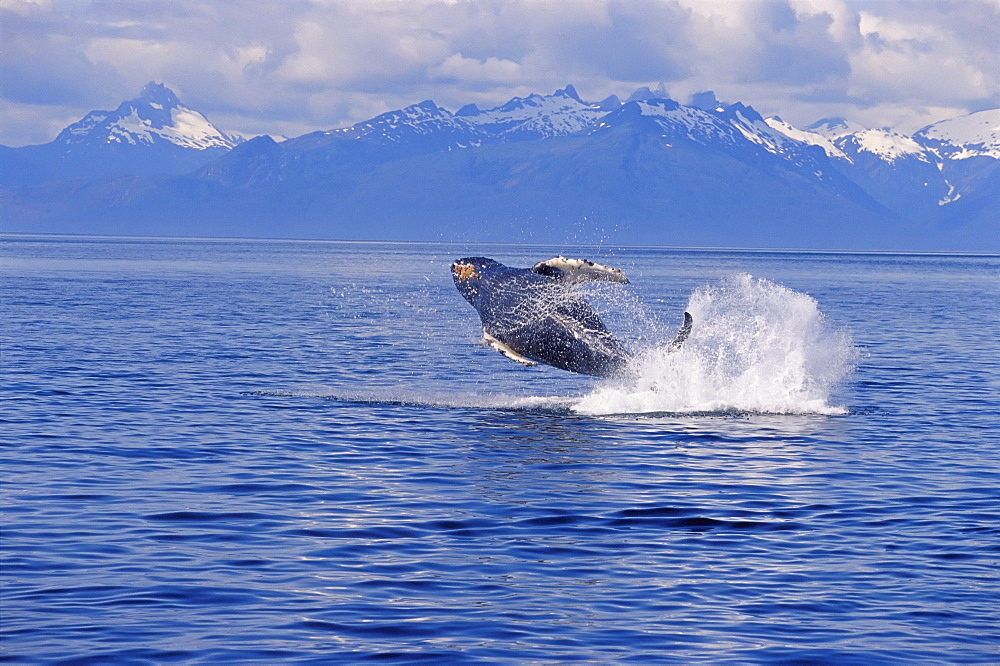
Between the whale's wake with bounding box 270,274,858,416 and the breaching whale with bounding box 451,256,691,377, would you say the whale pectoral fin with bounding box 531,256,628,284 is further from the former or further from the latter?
the whale's wake with bounding box 270,274,858,416

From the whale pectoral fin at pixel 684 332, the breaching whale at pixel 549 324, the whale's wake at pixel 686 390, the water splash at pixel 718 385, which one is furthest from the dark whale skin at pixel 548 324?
the water splash at pixel 718 385

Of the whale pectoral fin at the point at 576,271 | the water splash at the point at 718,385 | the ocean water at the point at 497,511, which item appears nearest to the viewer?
the ocean water at the point at 497,511

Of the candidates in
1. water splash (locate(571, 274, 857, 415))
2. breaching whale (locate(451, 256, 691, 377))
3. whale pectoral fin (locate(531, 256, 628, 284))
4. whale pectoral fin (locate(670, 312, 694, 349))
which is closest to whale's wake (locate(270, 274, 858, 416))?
water splash (locate(571, 274, 857, 415))

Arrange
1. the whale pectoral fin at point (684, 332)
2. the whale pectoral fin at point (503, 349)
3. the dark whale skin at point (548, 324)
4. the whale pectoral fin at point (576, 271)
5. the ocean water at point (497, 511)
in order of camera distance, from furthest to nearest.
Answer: the dark whale skin at point (548, 324), the whale pectoral fin at point (503, 349), the whale pectoral fin at point (684, 332), the whale pectoral fin at point (576, 271), the ocean water at point (497, 511)

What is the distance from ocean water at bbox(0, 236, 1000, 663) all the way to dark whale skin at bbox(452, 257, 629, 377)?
4.11 ft

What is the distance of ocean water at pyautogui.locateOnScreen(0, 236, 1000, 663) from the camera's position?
11.3 metres

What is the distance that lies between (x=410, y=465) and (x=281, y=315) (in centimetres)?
3609

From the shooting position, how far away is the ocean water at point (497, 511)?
11289 millimetres

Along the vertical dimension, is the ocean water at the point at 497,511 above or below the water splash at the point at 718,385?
below

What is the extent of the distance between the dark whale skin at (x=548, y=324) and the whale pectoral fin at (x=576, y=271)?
0.11 meters

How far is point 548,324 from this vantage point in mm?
21625

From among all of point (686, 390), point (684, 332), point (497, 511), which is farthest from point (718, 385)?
point (497, 511)

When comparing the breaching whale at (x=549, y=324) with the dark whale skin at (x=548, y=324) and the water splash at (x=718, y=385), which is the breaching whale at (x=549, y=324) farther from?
the water splash at (x=718, y=385)

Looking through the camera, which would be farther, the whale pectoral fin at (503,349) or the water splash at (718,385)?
the water splash at (718,385)
